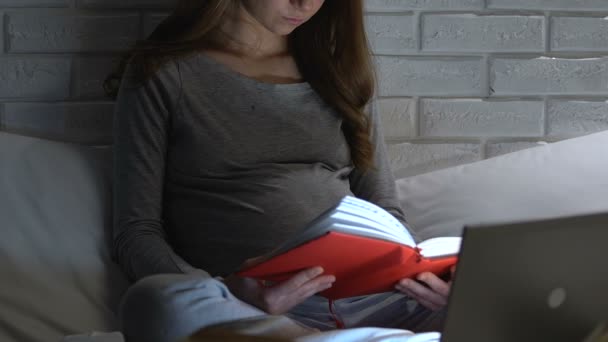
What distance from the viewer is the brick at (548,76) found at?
171cm

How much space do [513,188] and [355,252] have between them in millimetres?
679

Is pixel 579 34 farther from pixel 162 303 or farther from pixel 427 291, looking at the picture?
pixel 162 303

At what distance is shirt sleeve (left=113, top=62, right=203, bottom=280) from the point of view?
127 centimetres

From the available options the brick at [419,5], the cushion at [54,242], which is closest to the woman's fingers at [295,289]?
the cushion at [54,242]

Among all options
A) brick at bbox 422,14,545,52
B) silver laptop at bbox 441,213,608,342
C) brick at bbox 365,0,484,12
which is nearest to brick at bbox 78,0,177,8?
brick at bbox 365,0,484,12

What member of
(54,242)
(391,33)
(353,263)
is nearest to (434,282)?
(353,263)

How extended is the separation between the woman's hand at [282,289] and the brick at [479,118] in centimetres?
73

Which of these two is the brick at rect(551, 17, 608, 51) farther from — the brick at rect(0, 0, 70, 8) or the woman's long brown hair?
the brick at rect(0, 0, 70, 8)

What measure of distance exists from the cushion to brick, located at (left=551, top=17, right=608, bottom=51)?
35.7 inches

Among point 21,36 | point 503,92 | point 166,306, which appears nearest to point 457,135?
point 503,92

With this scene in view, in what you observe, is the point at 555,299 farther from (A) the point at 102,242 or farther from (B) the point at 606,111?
(B) the point at 606,111

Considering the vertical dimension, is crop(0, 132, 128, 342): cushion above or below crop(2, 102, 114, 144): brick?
below

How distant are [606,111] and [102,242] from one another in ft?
3.37

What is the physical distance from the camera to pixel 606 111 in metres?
1.74
